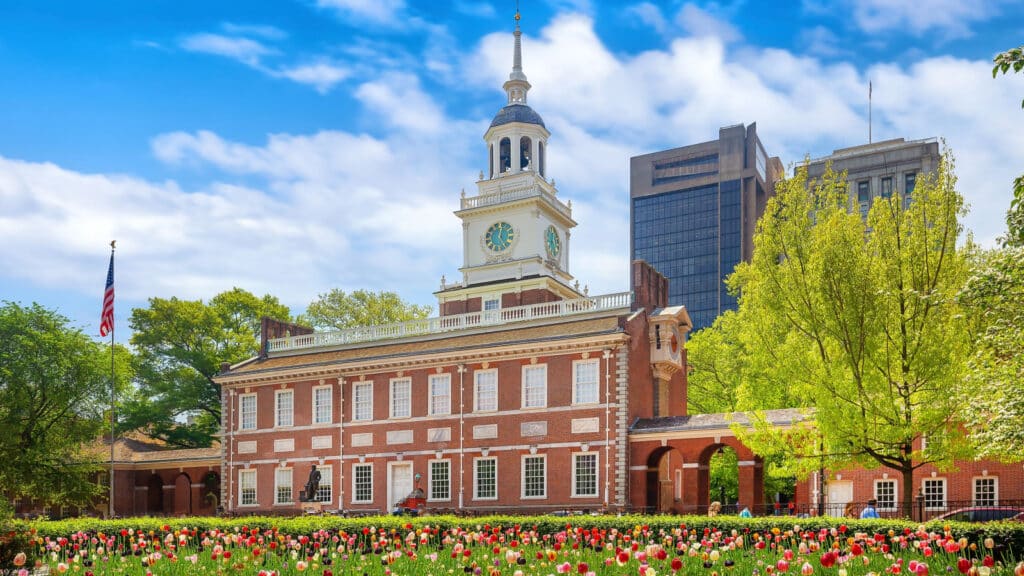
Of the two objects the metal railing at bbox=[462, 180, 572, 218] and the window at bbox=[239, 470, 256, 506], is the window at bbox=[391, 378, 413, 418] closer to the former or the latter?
the window at bbox=[239, 470, 256, 506]

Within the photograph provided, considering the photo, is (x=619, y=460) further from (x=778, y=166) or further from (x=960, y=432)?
(x=778, y=166)

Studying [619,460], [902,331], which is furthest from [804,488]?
[902,331]

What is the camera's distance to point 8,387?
159 ft

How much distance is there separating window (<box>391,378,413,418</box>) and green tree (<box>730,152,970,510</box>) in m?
21.8

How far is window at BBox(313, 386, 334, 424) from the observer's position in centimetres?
4806

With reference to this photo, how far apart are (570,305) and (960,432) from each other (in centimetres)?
2213

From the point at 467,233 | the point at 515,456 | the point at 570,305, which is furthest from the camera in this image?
the point at 467,233

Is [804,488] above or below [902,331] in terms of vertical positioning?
below

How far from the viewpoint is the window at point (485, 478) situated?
4341cm

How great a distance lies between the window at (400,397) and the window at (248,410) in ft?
27.9

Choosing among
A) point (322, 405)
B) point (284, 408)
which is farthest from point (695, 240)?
point (322, 405)

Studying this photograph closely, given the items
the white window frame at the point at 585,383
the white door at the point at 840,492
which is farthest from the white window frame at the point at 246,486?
the white door at the point at 840,492

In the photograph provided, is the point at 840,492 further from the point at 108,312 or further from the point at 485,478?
the point at 108,312

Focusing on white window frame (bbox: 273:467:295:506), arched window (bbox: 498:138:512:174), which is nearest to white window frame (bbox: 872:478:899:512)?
white window frame (bbox: 273:467:295:506)
